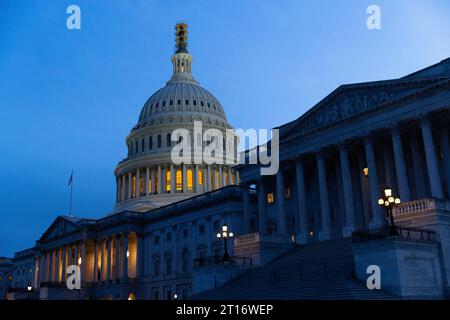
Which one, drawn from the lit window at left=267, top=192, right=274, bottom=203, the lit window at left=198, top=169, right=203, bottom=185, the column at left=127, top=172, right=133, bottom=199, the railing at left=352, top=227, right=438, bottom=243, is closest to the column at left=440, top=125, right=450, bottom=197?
the railing at left=352, top=227, right=438, bottom=243

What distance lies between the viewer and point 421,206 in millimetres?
36500

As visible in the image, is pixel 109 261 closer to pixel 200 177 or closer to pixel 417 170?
pixel 200 177

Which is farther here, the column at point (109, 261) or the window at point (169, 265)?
the column at point (109, 261)

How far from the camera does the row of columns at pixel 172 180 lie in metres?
105

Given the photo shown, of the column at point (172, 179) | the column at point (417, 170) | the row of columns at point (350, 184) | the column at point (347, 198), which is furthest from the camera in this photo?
the column at point (172, 179)

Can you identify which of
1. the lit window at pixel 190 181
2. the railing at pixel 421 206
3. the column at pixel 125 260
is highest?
the lit window at pixel 190 181

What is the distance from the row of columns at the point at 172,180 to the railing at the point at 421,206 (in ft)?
221

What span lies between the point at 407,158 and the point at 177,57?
9651cm

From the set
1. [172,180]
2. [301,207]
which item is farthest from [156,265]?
[301,207]

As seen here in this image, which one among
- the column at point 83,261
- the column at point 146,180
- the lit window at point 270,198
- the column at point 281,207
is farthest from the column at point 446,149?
the column at point 146,180

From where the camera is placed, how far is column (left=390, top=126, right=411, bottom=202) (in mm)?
43344

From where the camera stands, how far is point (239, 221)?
7088 cm

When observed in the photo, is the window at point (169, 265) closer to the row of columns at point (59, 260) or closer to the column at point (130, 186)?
the row of columns at point (59, 260)

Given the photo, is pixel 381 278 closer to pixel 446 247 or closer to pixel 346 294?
pixel 346 294
